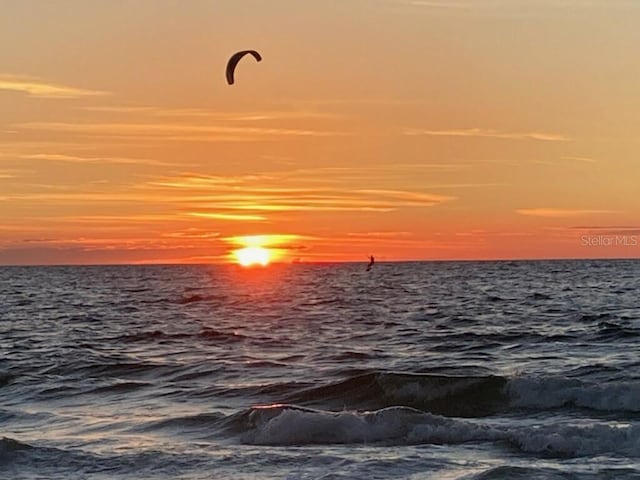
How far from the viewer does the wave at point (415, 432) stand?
15125 mm

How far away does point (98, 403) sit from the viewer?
2088cm

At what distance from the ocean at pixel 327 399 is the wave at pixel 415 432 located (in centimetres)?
3

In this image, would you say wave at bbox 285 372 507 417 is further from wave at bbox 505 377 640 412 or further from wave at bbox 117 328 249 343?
wave at bbox 117 328 249 343

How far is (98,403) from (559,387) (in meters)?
8.98

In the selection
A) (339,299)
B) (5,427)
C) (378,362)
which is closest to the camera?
(5,427)

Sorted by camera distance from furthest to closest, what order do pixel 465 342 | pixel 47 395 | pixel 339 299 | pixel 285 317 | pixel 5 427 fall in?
1. pixel 339 299
2. pixel 285 317
3. pixel 465 342
4. pixel 47 395
5. pixel 5 427

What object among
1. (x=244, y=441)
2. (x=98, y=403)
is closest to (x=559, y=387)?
(x=244, y=441)

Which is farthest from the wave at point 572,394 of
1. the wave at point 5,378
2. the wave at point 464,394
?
the wave at point 5,378

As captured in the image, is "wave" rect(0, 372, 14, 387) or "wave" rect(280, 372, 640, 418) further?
"wave" rect(0, 372, 14, 387)

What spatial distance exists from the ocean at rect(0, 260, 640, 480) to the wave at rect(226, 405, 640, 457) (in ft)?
0.11

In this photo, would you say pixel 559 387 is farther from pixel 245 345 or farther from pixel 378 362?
pixel 245 345

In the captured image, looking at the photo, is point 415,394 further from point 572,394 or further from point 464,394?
point 572,394

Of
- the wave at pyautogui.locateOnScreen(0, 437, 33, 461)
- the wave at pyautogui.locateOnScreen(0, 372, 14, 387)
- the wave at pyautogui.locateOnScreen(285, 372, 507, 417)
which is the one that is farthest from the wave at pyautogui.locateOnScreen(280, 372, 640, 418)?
the wave at pyautogui.locateOnScreen(0, 372, 14, 387)

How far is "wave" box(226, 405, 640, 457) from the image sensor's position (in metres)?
15.1
